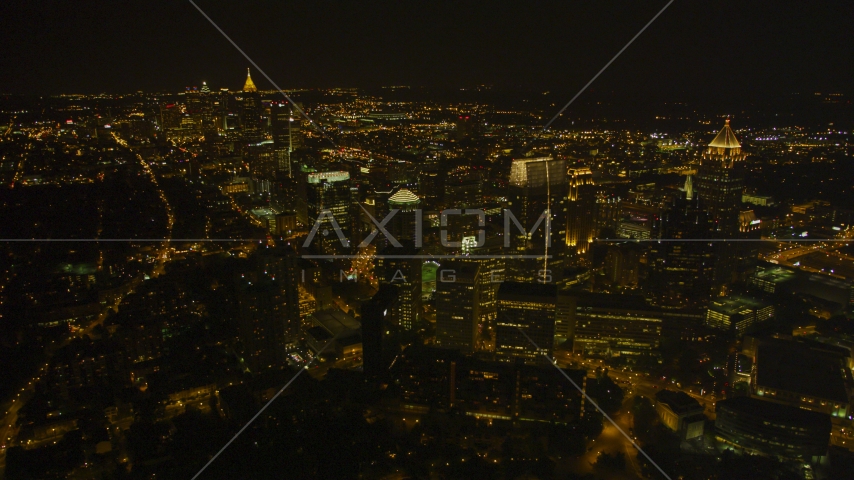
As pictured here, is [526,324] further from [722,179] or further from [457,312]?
[722,179]

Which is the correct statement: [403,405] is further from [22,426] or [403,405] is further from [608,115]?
[608,115]

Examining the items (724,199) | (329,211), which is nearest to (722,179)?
(724,199)

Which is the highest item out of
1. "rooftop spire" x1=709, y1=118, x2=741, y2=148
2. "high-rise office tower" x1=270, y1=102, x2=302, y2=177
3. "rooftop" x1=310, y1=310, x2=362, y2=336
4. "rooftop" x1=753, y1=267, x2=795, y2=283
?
"high-rise office tower" x1=270, y1=102, x2=302, y2=177

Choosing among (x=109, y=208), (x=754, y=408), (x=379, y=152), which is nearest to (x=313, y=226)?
(x=109, y=208)

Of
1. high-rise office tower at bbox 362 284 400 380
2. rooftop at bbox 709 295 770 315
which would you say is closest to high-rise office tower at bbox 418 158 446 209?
high-rise office tower at bbox 362 284 400 380

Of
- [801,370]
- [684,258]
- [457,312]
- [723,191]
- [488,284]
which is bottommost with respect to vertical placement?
[801,370]

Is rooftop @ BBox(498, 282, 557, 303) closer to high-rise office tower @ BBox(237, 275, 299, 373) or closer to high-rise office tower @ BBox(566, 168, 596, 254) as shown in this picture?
high-rise office tower @ BBox(566, 168, 596, 254)
